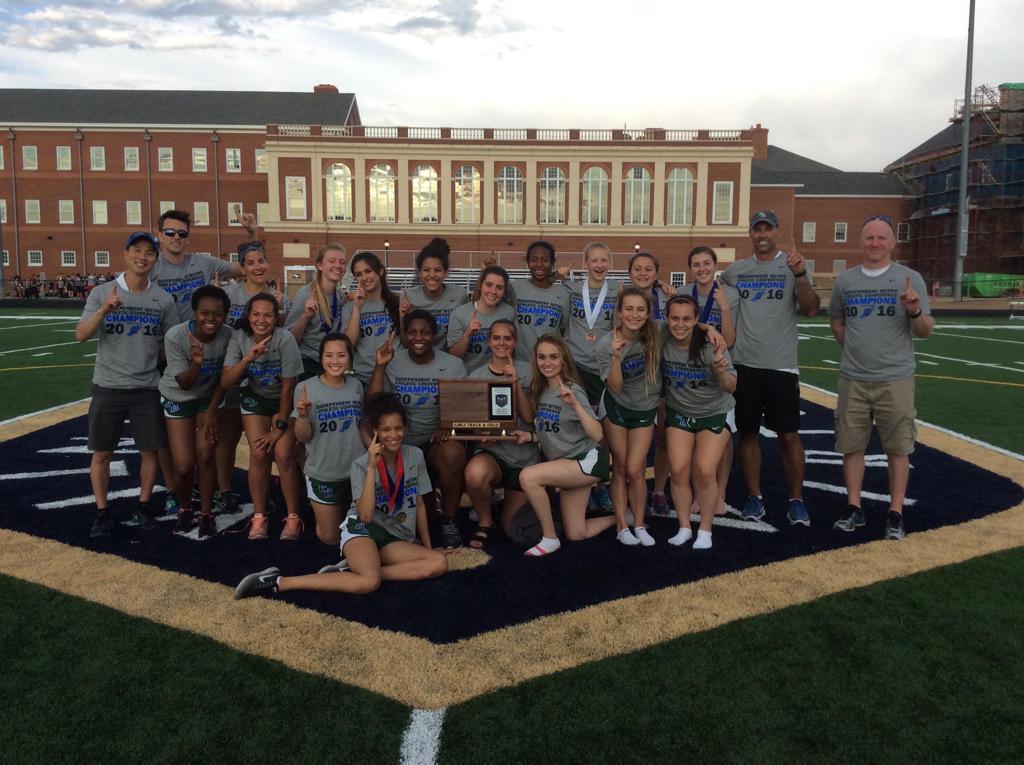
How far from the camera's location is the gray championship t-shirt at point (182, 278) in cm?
570

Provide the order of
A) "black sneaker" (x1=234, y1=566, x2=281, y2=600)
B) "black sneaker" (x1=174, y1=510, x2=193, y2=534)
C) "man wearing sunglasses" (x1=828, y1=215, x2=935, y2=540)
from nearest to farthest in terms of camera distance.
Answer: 1. "black sneaker" (x1=234, y1=566, x2=281, y2=600)
2. "man wearing sunglasses" (x1=828, y1=215, x2=935, y2=540)
3. "black sneaker" (x1=174, y1=510, x2=193, y2=534)

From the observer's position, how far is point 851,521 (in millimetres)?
5242

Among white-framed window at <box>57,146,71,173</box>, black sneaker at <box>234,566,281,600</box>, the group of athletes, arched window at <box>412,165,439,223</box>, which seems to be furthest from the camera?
white-framed window at <box>57,146,71,173</box>

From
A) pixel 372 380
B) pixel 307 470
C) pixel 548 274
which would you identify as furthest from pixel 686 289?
pixel 307 470

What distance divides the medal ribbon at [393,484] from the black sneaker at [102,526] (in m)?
2.17

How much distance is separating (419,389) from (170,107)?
60686mm

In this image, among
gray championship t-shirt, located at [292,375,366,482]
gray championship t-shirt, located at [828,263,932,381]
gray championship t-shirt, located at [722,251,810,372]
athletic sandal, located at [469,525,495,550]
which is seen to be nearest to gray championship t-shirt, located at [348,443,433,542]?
gray championship t-shirt, located at [292,375,366,482]

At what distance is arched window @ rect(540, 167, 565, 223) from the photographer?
157ft

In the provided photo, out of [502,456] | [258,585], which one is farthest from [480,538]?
[258,585]

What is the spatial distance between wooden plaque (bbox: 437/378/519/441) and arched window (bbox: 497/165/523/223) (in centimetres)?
4478

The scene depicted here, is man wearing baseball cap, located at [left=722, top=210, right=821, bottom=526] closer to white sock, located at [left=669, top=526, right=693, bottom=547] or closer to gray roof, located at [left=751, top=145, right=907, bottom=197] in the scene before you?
white sock, located at [left=669, top=526, right=693, bottom=547]

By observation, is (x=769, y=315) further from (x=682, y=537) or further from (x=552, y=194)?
(x=552, y=194)

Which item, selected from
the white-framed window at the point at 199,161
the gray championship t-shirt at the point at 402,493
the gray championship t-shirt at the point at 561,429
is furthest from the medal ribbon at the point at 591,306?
the white-framed window at the point at 199,161

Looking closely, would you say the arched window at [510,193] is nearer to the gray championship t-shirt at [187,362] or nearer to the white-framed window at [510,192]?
the white-framed window at [510,192]
